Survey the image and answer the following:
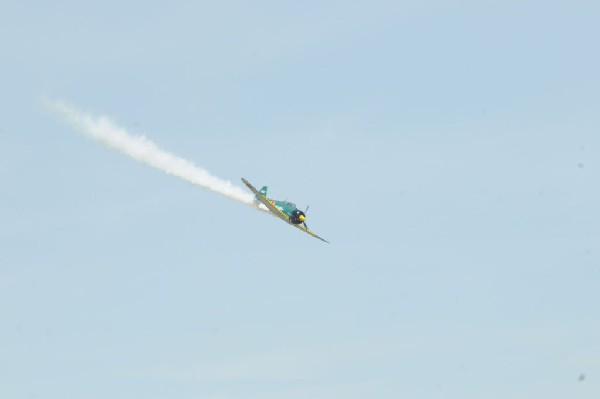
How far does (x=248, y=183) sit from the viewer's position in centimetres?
15250

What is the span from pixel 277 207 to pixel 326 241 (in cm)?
1093

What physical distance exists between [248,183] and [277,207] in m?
7.80

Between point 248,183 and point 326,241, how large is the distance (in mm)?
18350

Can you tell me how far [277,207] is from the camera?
515 feet

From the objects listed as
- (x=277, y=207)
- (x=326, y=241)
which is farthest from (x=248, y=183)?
(x=326, y=241)

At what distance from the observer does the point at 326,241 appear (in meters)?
159

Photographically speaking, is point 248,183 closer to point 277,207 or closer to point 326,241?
point 277,207
